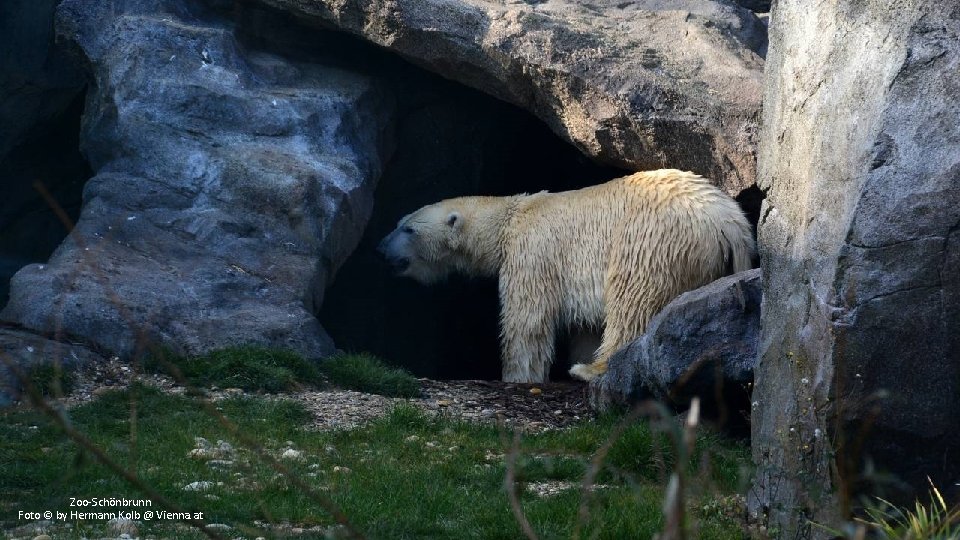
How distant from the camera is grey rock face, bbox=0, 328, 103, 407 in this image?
22.2ft

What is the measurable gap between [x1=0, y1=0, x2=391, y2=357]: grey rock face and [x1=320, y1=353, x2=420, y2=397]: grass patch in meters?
0.26

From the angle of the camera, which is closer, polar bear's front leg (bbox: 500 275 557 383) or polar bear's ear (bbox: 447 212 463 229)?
polar bear's front leg (bbox: 500 275 557 383)

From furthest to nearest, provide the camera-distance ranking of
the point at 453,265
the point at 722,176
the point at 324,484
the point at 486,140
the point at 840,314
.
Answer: the point at 486,140
the point at 453,265
the point at 722,176
the point at 324,484
the point at 840,314

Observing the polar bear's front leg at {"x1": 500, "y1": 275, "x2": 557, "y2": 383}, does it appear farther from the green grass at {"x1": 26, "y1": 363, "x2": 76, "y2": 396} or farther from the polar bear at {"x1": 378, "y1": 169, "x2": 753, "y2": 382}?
the green grass at {"x1": 26, "y1": 363, "x2": 76, "y2": 396}

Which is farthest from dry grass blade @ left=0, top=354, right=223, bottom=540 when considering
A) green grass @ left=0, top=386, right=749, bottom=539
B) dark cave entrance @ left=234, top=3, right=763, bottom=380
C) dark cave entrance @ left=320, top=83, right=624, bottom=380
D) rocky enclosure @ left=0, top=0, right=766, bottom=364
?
dark cave entrance @ left=320, top=83, right=624, bottom=380

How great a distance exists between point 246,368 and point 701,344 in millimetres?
2861

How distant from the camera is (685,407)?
6980 millimetres

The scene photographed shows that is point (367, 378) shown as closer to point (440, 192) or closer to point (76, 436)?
point (440, 192)

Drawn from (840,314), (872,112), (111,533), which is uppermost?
(872,112)

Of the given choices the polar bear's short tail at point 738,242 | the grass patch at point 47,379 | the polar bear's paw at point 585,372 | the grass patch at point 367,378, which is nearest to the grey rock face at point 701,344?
the polar bear's short tail at point 738,242

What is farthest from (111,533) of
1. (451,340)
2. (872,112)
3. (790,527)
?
(451,340)

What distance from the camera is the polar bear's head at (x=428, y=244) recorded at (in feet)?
32.5

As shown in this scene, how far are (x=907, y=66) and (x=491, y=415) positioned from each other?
3807 mm

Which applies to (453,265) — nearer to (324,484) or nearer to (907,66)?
(324,484)
